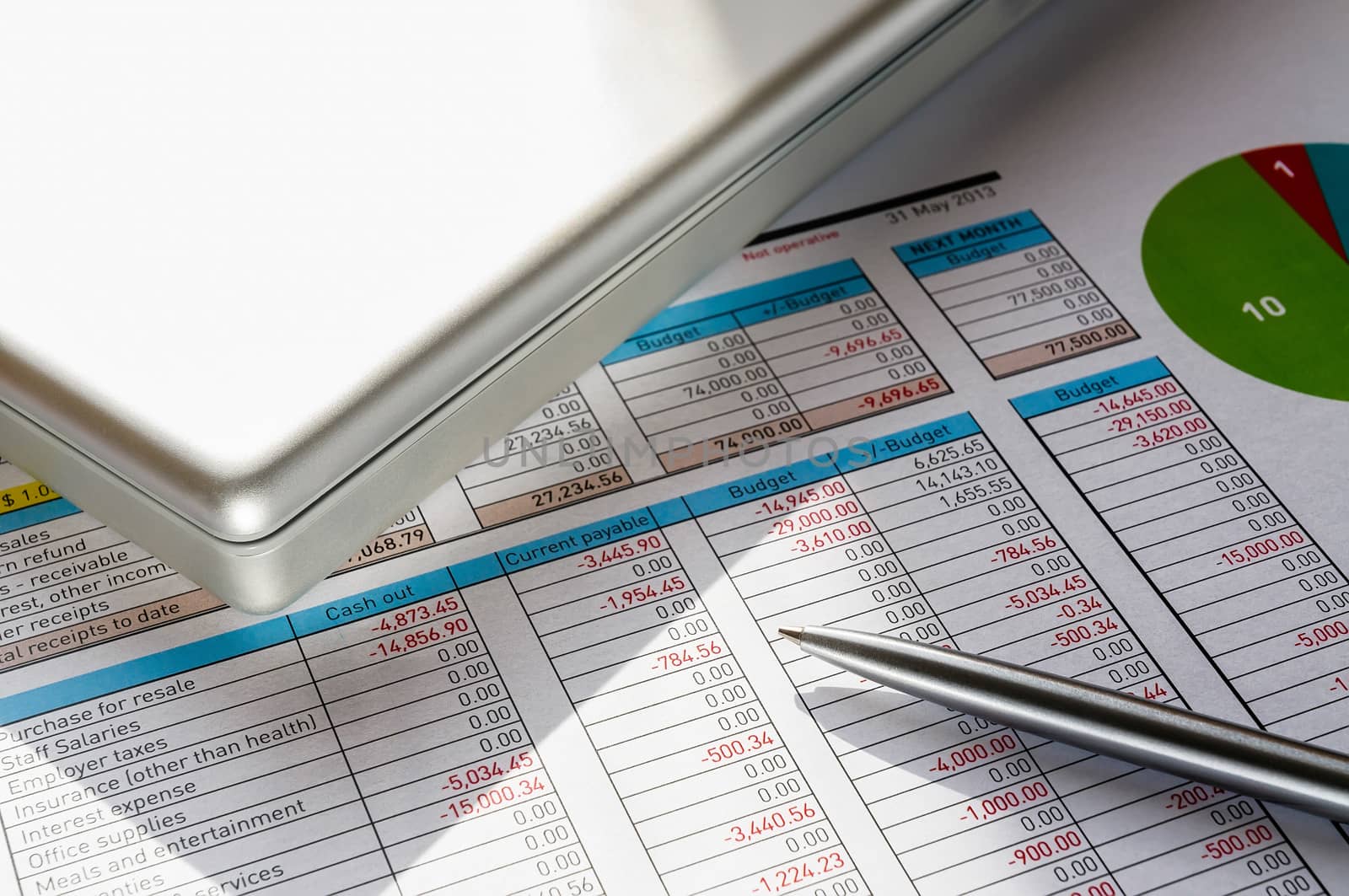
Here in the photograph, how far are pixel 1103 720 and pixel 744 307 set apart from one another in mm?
244

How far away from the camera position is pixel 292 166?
0.43 metres

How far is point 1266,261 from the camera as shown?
1.98 feet

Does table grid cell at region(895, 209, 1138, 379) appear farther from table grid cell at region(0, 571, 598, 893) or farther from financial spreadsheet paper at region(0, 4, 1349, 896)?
table grid cell at region(0, 571, 598, 893)

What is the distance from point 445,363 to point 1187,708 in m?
0.29

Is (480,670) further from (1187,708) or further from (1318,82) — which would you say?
(1318,82)

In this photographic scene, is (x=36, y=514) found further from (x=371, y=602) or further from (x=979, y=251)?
(x=979, y=251)

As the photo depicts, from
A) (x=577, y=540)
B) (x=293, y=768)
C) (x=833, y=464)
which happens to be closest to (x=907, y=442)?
(x=833, y=464)

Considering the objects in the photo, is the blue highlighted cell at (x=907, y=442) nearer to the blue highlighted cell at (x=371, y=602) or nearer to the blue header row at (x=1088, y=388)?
the blue header row at (x=1088, y=388)

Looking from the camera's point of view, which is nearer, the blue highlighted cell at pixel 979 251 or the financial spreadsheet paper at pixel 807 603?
the financial spreadsheet paper at pixel 807 603

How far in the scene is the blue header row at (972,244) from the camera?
0.60 metres

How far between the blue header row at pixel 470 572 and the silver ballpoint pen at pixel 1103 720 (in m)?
0.09

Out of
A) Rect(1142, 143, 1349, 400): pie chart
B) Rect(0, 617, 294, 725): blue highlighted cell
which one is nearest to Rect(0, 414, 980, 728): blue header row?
Rect(0, 617, 294, 725): blue highlighted cell

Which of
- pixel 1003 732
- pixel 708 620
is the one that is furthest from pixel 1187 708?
pixel 708 620

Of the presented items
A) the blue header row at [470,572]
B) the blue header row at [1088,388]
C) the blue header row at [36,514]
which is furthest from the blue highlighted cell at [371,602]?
the blue header row at [1088,388]
